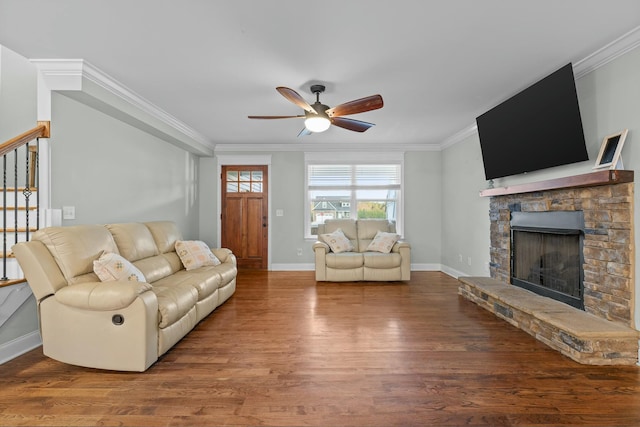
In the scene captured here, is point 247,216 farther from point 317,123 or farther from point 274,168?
point 317,123

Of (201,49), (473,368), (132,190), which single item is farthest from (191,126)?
(473,368)

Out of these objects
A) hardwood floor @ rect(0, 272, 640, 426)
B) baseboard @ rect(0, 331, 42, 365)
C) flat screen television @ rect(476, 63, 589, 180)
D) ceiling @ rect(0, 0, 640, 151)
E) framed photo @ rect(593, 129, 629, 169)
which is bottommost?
hardwood floor @ rect(0, 272, 640, 426)

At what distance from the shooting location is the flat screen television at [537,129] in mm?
2611

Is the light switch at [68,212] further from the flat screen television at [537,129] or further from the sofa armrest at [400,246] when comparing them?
the flat screen television at [537,129]

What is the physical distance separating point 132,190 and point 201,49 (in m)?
2.24

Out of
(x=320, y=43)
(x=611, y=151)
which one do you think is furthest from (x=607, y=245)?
(x=320, y=43)

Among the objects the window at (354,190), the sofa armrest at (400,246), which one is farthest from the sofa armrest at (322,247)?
the sofa armrest at (400,246)

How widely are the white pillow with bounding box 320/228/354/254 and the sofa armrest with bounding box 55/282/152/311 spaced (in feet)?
10.9

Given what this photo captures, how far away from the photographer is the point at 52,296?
2254 mm

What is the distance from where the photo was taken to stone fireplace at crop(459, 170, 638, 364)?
7.54 feet

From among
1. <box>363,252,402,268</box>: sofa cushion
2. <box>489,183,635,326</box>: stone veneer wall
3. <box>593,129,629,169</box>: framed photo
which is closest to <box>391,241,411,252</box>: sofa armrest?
<box>363,252,402,268</box>: sofa cushion

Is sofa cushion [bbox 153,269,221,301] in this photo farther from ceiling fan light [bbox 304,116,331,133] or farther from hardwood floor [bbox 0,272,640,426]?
ceiling fan light [bbox 304,116,331,133]

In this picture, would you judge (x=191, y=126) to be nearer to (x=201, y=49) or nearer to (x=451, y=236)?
(x=201, y=49)

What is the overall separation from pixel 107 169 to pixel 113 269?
154 centimetres
